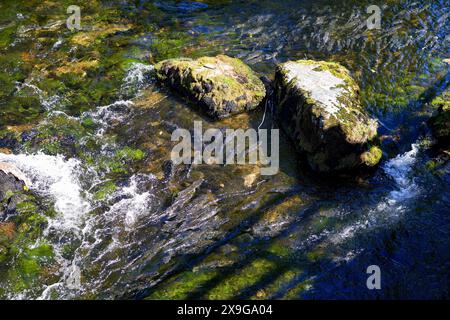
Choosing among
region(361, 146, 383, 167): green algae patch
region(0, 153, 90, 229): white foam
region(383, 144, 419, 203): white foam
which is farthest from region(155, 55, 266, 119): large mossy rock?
region(383, 144, 419, 203): white foam

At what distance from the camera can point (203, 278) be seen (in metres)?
6.30

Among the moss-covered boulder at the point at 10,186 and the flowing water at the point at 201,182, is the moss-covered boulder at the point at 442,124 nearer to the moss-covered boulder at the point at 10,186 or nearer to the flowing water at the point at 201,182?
the flowing water at the point at 201,182

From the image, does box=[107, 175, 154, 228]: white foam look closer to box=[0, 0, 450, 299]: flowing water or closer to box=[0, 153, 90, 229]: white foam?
box=[0, 0, 450, 299]: flowing water

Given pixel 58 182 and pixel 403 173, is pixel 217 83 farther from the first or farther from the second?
pixel 403 173

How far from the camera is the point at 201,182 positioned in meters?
7.89

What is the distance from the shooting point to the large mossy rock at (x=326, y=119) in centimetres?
777

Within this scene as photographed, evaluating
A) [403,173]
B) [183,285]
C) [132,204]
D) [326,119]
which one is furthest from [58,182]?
[403,173]

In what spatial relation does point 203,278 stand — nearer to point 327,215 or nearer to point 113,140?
point 327,215

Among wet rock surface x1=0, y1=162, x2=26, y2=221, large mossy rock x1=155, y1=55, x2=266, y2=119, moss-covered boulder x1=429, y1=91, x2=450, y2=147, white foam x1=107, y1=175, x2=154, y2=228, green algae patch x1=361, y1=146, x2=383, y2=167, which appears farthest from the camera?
large mossy rock x1=155, y1=55, x2=266, y2=119

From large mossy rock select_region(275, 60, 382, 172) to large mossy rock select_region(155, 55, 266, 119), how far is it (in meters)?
0.69

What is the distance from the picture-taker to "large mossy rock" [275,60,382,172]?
7766mm

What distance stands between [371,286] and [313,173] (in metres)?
2.49

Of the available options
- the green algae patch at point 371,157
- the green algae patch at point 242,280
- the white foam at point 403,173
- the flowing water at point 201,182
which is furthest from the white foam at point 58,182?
the white foam at point 403,173

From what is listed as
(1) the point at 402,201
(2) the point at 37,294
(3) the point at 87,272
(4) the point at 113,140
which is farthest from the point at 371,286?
(4) the point at 113,140
